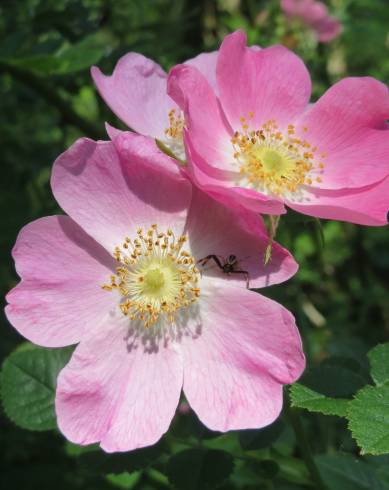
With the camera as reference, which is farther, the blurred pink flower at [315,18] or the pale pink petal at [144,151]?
the blurred pink flower at [315,18]

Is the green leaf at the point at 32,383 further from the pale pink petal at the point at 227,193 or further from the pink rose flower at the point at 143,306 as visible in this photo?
the pale pink petal at the point at 227,193

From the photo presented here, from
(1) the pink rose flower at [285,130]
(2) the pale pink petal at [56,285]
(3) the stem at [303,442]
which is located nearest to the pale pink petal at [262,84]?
(1) the pink rose flower at [285,130]

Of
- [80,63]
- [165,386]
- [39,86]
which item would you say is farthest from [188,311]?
[39,86]

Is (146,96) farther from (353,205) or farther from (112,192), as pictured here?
(353,205)

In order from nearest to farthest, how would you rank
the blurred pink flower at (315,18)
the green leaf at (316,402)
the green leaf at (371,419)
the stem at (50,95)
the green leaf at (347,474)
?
the green leaf at (371,419) < the green leaf at (316,402) < the green leaf at (347,474) < the stem at (50,95) < the blurred pink flower at (315,18)

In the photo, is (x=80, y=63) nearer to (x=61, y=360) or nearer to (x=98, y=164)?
(x=98, y=164)

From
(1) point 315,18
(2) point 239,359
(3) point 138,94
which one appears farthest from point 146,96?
(1) point 315,18

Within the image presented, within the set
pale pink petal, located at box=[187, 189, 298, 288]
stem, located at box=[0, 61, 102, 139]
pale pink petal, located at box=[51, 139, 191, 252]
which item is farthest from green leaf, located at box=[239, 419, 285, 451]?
stem, located at box=[0, 61, 102, 139]
